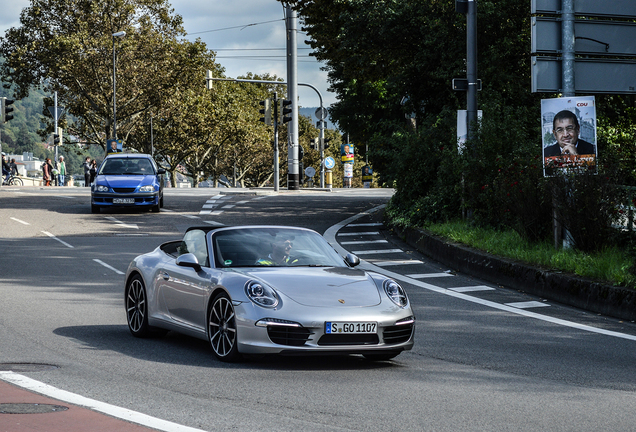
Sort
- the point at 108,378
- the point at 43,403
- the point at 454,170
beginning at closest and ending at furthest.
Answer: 1. the point at 43,403
2. the point at 108,378
3. the point at 454,170

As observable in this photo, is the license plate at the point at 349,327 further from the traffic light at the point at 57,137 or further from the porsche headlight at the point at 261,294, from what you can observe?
the traffic light at the point at 57,137

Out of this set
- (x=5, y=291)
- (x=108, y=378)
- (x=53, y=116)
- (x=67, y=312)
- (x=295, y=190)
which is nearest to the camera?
(x=108, y=378)

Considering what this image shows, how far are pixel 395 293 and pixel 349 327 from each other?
29.5 inches

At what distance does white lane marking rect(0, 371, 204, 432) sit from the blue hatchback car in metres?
21.0

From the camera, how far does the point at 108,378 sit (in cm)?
727

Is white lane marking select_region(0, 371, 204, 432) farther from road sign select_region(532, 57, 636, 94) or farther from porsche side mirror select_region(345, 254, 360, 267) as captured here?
road sign select_region(532, 57, 636, 94)

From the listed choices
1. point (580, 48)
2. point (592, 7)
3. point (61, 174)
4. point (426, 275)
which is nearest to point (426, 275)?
point (426, 275)

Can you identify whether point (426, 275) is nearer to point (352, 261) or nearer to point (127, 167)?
point (352, 261)

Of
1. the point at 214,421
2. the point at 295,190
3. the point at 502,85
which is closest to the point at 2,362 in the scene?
the point at 214,421

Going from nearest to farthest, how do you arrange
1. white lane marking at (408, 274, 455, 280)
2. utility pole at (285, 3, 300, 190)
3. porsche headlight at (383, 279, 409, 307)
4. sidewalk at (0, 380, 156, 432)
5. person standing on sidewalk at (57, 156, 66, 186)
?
sidewalk at (0, 380, 156, 432) < porsche headlight at (383, 279, 409, 307) < white lane marking at (408, 274, 455, 280) < utility pole at (285, 3, 300, 190) < person standing on sidewalk at (57, 156, 66, 186)

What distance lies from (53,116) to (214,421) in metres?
73.0

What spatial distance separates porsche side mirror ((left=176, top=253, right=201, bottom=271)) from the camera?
28.0 feet

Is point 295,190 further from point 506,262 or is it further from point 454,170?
point 506,262

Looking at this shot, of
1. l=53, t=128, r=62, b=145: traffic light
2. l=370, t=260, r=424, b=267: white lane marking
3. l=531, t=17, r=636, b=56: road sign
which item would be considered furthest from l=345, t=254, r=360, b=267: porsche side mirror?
l=53, t=128, r=62, b=145: traffic light
